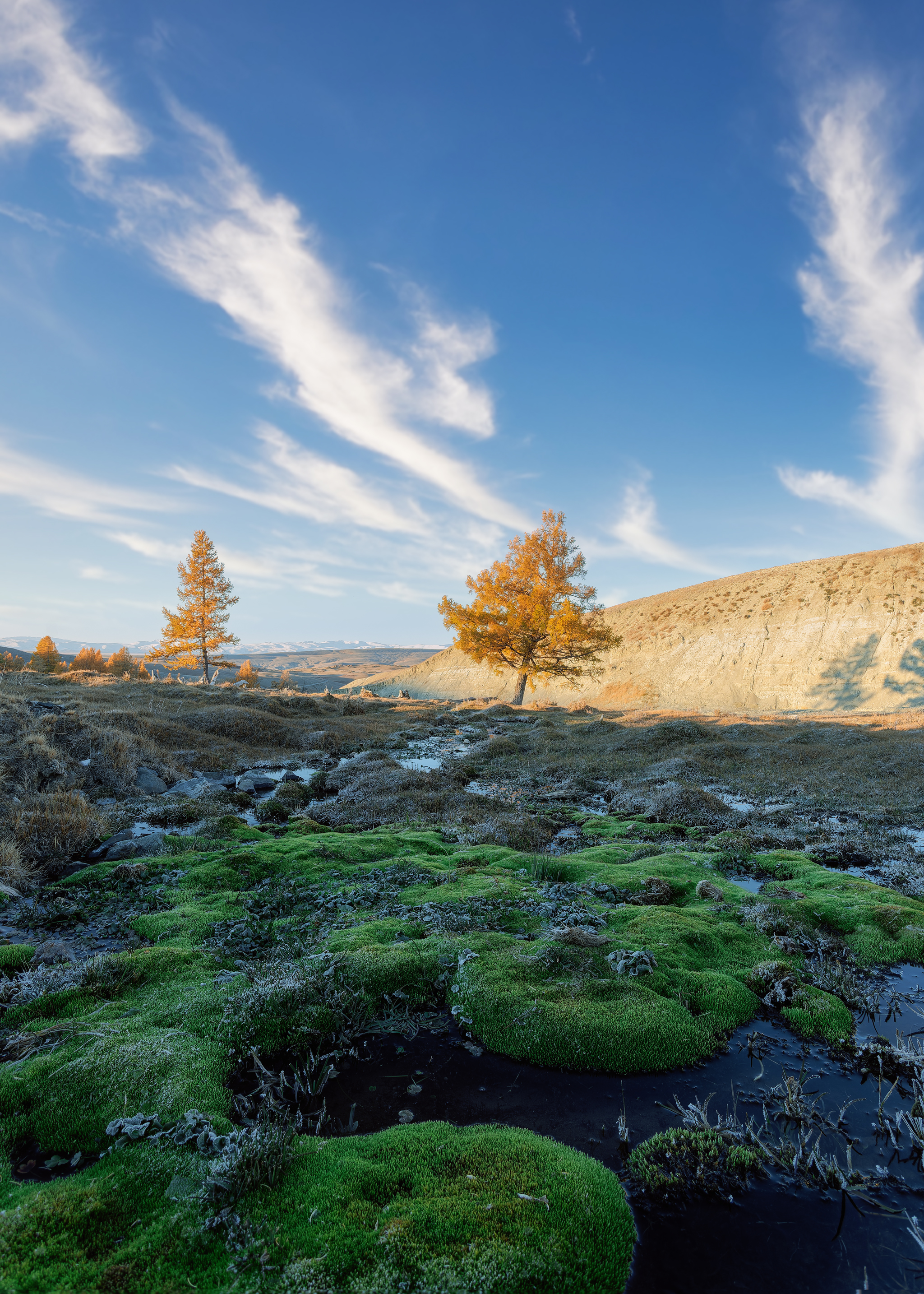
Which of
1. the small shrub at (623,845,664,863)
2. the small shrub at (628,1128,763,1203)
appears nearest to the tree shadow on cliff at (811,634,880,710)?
the small shrub at (623,845,664,863)

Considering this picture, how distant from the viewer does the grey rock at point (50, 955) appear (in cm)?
633

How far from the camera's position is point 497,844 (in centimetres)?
1223

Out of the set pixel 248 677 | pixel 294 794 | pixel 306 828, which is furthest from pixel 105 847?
pixel 248 677

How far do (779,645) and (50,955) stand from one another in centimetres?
5536

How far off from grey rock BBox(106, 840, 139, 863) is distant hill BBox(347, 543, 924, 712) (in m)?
A: 44.6

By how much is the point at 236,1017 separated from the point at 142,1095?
3.59ft

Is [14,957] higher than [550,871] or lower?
higher

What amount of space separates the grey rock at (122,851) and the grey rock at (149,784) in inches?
204

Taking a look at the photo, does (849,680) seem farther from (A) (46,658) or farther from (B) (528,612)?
(A) (46,658)

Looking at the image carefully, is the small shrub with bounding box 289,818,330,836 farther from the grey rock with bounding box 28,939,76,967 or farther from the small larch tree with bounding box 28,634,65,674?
the small larch tree with bounding box 28,634,65,674

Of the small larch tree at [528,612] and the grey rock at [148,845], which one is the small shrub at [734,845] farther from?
the small larch tree at [528,612]

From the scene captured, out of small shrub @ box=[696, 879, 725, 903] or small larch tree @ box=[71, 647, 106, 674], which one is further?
small larch tree @ box=[71, 647, 106, 674]

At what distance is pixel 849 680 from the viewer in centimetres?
4422

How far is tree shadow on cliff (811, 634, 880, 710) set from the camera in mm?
42875
